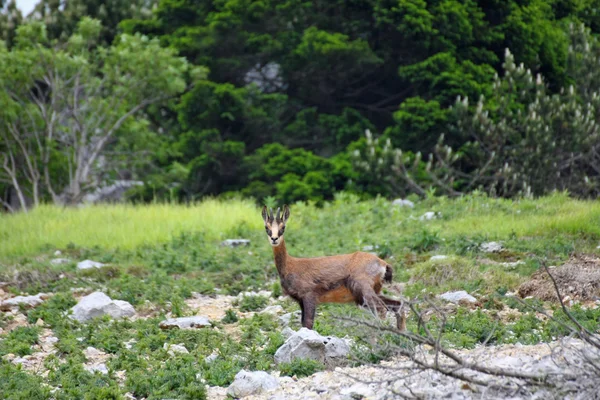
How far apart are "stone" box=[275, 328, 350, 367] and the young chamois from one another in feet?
3.00

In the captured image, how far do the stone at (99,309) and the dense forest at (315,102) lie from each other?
11153 millimetres

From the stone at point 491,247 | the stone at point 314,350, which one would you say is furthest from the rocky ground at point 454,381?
the stone at point 491,247

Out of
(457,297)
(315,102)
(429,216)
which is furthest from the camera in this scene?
(315,102)

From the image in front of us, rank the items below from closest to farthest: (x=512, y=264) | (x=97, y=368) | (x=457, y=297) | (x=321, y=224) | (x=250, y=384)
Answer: (x=250, y=384)
(x=97, y=368)
(x=457, y=297)
(x=512, y=264)
(x=321, y=224)

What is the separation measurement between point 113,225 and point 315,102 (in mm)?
9994

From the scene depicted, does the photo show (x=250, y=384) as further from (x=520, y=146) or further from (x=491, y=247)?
(x=520, y=146)

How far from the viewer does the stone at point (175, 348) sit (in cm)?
782

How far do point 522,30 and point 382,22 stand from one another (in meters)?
3.59

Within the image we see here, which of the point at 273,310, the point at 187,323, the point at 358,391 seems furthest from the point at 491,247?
the point at 358,391

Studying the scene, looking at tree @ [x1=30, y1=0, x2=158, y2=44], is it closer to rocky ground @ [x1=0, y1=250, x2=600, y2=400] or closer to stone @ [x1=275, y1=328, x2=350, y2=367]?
rocky ground @ [x1=0, y1=250, x2=600, y2=400]

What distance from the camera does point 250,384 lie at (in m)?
6.66

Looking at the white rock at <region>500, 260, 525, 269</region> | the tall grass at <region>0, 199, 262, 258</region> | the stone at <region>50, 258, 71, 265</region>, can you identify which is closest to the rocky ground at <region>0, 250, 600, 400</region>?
the white rock at <region>500, 260, 525, 269</region>

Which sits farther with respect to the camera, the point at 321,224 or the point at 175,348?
the point at 321,224

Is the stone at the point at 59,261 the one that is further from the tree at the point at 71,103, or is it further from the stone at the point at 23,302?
the tree at the point at 71,103
